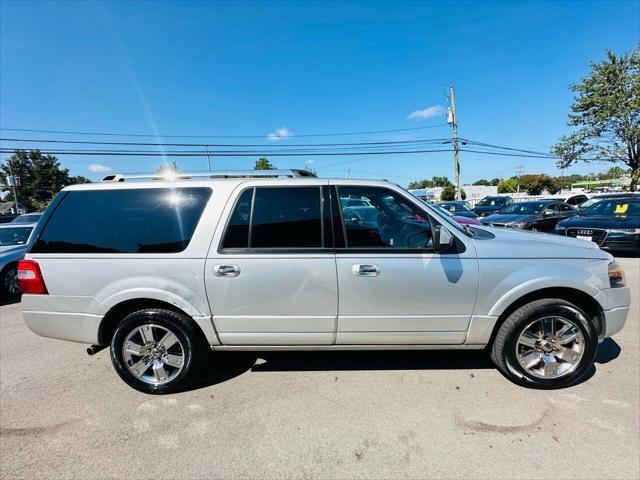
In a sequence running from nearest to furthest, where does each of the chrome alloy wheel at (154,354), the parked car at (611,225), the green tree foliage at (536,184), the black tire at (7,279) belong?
the chrome alloy wheel at (154,354) → the black tire at (7,279) → the parked car at (611,225) → the green tree foliage at (536,184)

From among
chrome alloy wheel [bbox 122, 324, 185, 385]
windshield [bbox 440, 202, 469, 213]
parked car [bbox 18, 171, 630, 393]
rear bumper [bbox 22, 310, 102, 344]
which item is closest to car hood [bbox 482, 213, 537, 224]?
windshield [bbox 440, 202, 469, 213]

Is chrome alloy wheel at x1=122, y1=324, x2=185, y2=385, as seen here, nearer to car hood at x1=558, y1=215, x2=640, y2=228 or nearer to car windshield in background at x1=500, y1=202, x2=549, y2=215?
car hood at x1=558, y1=215, x2=640, y2=228

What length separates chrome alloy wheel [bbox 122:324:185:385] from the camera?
111 inches

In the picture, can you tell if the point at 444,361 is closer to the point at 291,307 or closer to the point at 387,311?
the point at 387,311

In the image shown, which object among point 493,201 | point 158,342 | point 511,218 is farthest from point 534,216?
point 158,342

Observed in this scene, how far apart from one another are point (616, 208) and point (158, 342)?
11.0 m

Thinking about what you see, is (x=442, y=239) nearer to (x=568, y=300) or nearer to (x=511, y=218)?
(x=568, y=300)

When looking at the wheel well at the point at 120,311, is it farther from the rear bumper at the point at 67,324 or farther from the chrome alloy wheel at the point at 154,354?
the chrome alloy wheel at the point at 154,354

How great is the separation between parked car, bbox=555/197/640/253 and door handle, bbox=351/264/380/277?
7.84m

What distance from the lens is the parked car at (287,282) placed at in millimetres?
2646

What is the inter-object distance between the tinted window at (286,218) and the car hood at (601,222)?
853cm

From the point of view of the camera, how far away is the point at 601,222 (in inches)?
309

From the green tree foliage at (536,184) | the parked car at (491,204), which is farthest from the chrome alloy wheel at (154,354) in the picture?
the green tree foliage at (536,184)

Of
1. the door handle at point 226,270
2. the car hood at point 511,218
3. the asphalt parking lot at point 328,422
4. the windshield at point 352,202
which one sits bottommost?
the asphalt parking lot at point 328,422
